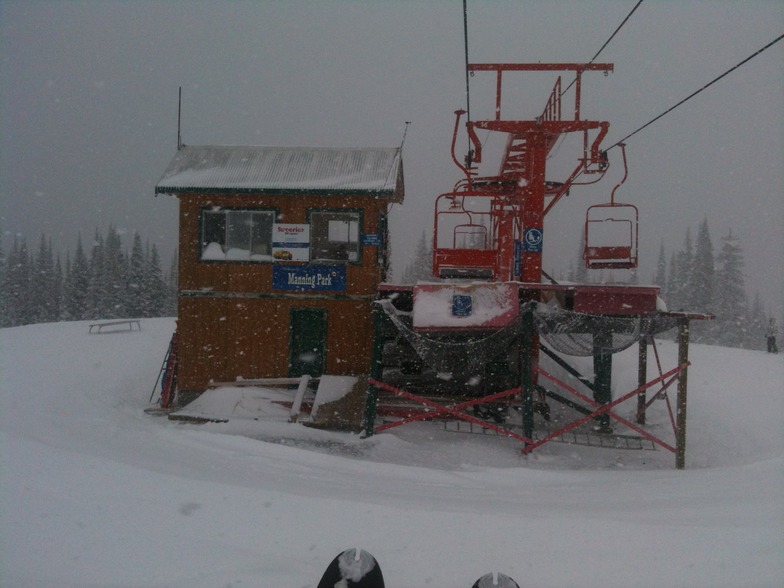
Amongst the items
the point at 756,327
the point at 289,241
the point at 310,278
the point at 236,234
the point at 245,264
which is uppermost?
the point at 236,234

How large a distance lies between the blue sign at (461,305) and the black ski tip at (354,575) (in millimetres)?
6891

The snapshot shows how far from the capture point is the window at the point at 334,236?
12.1 m

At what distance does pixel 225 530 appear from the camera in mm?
4035

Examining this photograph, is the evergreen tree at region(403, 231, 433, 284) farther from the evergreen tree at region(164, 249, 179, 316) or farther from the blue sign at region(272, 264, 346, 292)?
the blue sign at region(272, 264, 346, 292)

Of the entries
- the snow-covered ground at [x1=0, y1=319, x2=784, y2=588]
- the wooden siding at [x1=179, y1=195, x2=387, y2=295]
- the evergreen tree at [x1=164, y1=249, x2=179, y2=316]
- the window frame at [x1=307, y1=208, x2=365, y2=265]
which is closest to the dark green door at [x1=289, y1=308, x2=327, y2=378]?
the wooden siding at [x1=179, y1=195, x2=387, y2=295]

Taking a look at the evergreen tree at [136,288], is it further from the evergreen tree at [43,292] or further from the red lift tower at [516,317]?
the red lift tower at [516,317]

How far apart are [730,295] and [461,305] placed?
128ft

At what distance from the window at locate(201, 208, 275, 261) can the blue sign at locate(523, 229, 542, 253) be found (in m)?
6.01

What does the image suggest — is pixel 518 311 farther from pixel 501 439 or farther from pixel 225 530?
pixel 225 530

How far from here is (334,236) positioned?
478 inches

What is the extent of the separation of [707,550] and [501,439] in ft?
21.2

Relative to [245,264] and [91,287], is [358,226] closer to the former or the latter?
[245,264]

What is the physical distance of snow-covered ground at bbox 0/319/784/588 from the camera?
353 cm

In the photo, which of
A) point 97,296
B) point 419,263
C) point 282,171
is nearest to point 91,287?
point 97,296
